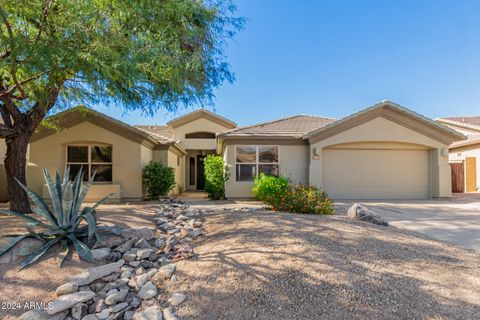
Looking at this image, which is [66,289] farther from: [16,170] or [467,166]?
[467,166]

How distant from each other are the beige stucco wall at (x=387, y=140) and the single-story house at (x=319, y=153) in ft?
0.14

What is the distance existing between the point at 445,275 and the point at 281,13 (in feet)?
33.9

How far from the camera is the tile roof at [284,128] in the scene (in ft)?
40.5

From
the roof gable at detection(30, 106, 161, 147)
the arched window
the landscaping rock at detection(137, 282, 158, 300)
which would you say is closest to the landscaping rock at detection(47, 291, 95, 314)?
A: the landscaping rock at detection(137, 282, 158, 300)

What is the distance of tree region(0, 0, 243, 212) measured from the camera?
489 centimetres

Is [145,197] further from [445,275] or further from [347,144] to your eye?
[445,275]

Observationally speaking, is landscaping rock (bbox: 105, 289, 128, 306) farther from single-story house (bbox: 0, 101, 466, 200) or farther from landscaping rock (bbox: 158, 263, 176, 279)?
single-story house (bbox: 0, 101, 466, 200)

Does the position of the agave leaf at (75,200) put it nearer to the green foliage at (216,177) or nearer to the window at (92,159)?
the window at (92,159)

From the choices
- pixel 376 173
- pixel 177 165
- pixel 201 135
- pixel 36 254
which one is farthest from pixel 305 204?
pixel 201 135

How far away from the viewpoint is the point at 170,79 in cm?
584

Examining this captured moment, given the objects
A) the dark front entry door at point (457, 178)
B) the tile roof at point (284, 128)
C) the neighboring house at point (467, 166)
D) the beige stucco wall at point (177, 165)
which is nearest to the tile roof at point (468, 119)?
the neighboring house at point (467, 166)

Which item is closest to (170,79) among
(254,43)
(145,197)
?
(254,43)

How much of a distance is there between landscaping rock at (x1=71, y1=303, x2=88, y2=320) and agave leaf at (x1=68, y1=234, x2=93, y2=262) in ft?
3.24

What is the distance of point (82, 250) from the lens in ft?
13.0
